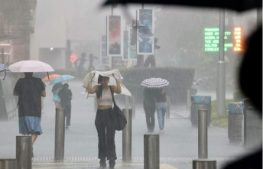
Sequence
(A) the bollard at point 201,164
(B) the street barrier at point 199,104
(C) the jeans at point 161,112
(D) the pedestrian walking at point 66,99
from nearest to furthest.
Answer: (A) the bollard at point 201,164, (C) the jeans at point 161,112, (D) the pedestrian walking at point 66,99, (B) the street barrier at point 199,104

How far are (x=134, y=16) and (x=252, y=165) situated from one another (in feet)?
1.51

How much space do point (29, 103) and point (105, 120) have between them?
1.38m

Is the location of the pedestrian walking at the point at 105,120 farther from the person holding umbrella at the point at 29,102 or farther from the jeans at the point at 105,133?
the person holding umbrella at the point at 29,102

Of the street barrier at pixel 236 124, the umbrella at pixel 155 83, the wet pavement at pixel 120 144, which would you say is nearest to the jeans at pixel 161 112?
the wet pavement at pixel 120 144

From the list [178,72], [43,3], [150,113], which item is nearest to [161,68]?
[178,72]

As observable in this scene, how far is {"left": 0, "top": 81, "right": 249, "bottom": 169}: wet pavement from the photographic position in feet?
33.1

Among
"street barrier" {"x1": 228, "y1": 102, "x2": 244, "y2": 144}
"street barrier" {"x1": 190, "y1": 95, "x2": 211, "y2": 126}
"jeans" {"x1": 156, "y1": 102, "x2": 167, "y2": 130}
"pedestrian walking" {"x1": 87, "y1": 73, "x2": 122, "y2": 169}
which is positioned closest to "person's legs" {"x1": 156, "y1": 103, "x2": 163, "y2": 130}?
"jeans" {"x1": 156, "y1": 102, "x2": 167, "y2": 130}

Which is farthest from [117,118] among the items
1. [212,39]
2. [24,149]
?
[212,39]

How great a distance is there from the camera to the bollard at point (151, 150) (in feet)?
20.4

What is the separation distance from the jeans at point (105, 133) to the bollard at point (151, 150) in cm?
280

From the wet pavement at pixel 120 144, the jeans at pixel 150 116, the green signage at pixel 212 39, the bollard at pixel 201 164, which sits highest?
the green signage at pixel 212 39

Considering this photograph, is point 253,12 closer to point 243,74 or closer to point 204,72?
point 243,74

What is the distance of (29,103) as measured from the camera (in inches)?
388

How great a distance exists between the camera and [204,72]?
44.3 meters
